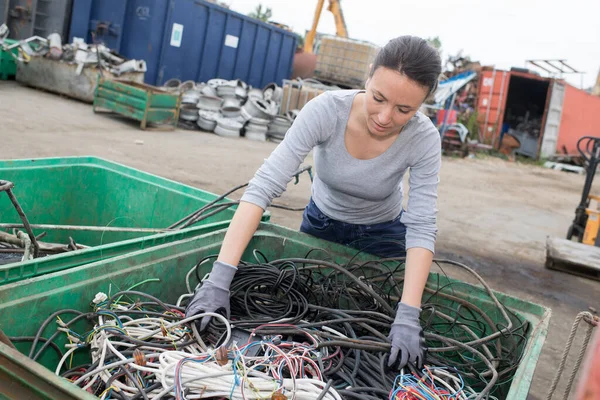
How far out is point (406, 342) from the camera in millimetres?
1752

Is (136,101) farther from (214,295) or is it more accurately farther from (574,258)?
(214,295)

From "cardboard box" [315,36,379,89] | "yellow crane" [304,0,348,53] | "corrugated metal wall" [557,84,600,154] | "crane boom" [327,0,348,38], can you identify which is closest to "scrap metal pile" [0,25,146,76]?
"cardboard box" [315,36,379,89]

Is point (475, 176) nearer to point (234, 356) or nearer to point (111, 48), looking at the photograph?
point (111, 48)

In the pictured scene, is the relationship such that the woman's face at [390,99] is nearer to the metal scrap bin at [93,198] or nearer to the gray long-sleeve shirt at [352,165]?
the gray long-sleeve shirt at [352,165]

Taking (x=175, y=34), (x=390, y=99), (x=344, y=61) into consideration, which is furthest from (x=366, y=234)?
(x=344, y=61)

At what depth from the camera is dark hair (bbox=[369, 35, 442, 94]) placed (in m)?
1.85

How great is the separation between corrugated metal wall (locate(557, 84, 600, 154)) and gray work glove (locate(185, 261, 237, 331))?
57.2 feet

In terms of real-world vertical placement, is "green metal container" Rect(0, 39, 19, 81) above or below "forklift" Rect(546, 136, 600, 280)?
above

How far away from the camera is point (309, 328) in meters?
1.85

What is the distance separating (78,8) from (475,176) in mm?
8954

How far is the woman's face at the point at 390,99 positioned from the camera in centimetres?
186

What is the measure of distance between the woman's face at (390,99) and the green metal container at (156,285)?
68 centimetres

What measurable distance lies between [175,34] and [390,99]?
423 inches

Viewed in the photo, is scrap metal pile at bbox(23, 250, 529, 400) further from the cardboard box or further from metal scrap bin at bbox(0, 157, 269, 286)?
the cardboard box
